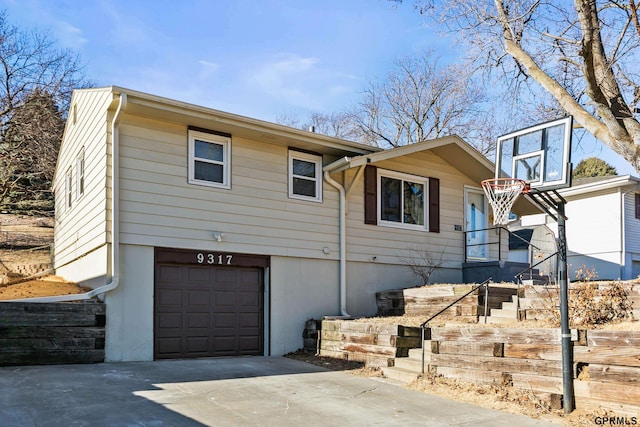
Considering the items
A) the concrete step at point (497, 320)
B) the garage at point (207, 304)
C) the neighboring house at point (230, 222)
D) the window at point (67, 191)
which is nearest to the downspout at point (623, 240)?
the neighboring house at point (230, 222)

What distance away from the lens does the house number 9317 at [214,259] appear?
33.3 ft

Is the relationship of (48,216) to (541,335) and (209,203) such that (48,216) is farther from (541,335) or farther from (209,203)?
(541,335)

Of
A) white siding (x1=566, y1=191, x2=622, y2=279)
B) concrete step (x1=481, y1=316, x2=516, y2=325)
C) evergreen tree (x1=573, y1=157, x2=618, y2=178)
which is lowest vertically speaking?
concrete step (x1=481, y1=316, x2=516, y2=325)

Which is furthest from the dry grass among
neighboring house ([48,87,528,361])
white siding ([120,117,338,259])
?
white siding ([120,117,338,259])

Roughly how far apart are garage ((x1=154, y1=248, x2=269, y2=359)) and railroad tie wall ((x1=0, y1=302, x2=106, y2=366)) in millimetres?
1125

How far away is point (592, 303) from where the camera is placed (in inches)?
285

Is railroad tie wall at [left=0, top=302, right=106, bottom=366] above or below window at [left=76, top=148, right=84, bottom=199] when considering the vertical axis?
below

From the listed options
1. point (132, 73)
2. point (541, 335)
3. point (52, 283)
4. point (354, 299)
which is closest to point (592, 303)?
point (541, 335)

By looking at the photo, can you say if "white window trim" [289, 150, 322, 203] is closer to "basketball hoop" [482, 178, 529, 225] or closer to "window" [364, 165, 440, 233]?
"window" [364, 165, 440, 233]

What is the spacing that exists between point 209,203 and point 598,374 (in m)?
7.09

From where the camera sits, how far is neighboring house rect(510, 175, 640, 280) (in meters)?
20.3

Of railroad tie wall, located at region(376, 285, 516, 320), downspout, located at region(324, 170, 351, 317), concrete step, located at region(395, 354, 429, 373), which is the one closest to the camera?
concrete step, located at region(395, 354, 429, 373)

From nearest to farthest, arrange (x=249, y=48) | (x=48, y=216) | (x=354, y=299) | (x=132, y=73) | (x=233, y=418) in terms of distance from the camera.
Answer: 1. (x=233, y=418)
2. (x=354, y=299)
3. (x=249, y=48)
4. (x=132, y=73)
5. (x=48, y=216)

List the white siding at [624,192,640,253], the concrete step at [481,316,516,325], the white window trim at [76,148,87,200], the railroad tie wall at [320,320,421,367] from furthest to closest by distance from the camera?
the white siding at [624,192,640,253], the white window trim at [76,148,87,200], the concrete step at [481,316,516,325], the railroad tie wall at [320,320,421,367]
